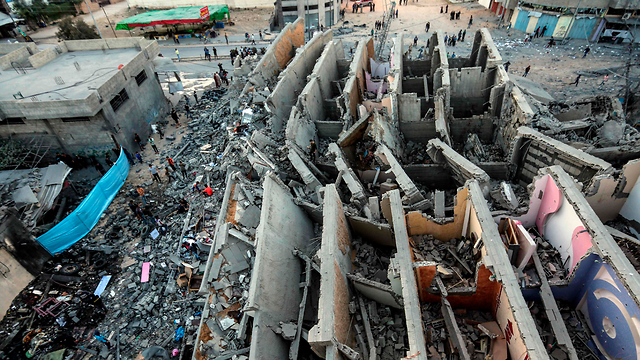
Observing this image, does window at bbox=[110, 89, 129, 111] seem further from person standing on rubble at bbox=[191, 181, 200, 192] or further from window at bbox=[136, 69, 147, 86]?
person standing on rubble at bbox=[191, 181, 200, 192]

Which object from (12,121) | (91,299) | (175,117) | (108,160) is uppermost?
(12,121)

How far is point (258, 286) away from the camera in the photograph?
24.3ft

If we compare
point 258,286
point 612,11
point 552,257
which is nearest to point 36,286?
point 258,286

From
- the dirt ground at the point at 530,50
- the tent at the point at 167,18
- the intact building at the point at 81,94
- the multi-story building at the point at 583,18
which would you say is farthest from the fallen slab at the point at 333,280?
the tent at the point at 167,18

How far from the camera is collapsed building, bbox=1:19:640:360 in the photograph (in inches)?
239

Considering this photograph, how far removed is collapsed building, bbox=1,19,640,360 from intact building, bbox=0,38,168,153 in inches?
265

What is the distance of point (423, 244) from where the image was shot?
26.3 feet

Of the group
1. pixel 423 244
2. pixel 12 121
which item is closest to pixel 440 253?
pixel 423 244

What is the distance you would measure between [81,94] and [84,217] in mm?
6794

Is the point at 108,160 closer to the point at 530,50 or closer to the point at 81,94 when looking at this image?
the point at 81,94

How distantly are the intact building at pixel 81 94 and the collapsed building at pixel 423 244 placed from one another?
6.73 m

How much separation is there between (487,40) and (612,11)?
1740cm

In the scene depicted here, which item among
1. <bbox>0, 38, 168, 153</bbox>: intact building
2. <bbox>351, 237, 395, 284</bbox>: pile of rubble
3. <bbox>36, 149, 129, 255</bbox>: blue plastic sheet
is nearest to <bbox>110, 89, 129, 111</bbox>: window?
<bbox>0, 38, 168, 153</bbox>: intact building

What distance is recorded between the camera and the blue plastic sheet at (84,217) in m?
11.9
